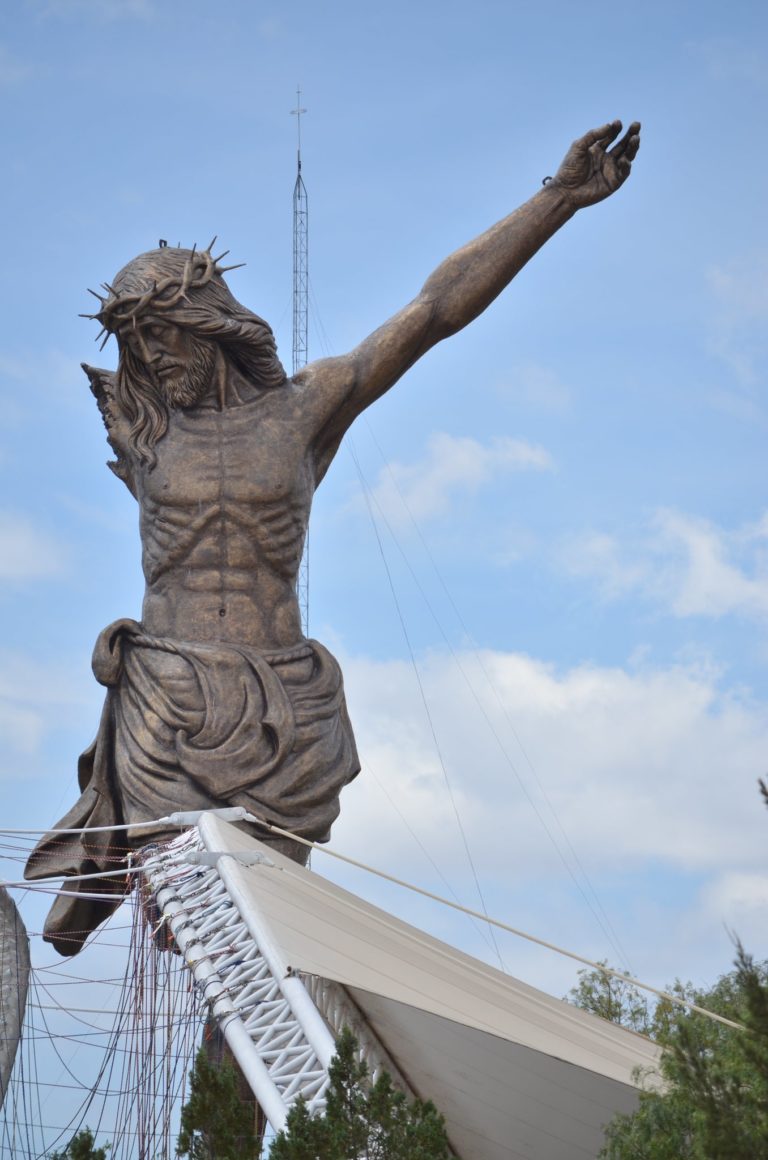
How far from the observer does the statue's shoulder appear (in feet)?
40.2

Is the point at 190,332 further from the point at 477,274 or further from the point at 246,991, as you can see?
the point at 246,991

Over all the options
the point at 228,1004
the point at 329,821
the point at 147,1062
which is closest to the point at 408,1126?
the point at 228,1004

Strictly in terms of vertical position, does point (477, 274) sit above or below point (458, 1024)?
above

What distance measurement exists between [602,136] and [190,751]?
4350mm

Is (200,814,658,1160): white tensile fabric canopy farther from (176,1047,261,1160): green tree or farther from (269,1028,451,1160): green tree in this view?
(269,1028,451,1160): green tree

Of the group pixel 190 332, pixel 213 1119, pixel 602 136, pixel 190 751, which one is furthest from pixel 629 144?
pixel 213 1119

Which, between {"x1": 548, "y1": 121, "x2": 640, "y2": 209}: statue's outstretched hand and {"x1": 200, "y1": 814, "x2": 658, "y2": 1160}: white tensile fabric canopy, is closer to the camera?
{"x1": 200, "y1": 814, "x2": 658, "y2": 1160}: white tensile fabric canopy

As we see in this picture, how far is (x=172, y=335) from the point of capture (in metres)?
11.9

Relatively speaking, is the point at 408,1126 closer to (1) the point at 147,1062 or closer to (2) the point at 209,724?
(1) the point at 147,1062

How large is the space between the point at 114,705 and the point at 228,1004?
3.89 meters

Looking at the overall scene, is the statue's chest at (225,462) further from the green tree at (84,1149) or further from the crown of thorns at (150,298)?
the green tree at (84,1149)

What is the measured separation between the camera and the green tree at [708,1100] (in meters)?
6.59

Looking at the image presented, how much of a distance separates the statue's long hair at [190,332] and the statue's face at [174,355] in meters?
0.05

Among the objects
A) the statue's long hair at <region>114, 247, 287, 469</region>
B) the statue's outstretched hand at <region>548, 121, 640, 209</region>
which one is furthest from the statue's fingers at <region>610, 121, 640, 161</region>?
the statue's long hair at <region>114, 247, 287, 469</region>
